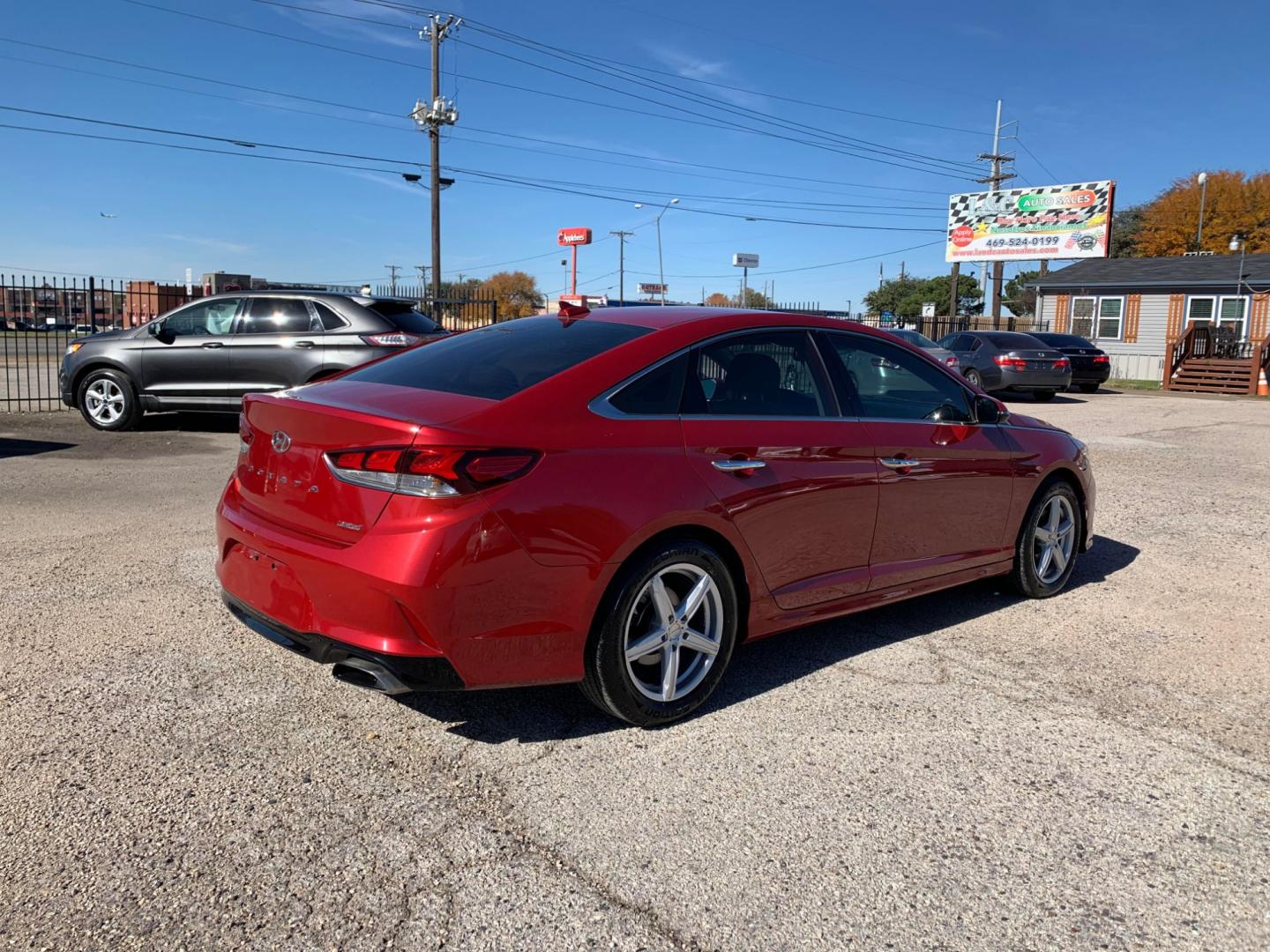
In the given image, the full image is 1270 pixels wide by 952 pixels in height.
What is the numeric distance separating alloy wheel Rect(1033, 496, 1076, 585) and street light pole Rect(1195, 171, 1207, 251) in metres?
56.8

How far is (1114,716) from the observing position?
3.78 m

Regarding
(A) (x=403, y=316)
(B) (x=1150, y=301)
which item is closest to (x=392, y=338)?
(A) (x=403, y=316)

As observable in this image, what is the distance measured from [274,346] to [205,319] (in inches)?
42.3

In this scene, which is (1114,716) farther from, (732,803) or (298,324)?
(298,324)

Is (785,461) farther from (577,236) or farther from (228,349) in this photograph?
(577,236)

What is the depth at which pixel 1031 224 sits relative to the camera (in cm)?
4106

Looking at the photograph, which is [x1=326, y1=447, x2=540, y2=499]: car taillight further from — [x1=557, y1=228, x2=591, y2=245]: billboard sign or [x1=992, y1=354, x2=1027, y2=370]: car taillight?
[x1=557, y1=228, x2=591, y2=245]: billboard sign

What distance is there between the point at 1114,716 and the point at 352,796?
2872 mm

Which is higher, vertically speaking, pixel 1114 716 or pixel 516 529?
pixel 516 529

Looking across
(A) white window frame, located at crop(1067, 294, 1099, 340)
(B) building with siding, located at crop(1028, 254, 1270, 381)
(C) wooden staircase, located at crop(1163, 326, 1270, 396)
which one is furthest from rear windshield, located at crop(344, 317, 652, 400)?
(A) white window frame, located at crop(1067, 294, 1099, 340)

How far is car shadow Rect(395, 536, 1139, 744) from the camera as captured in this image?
3555 millimetres

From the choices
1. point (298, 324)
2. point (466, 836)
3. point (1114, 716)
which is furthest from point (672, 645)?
point (298, 324)

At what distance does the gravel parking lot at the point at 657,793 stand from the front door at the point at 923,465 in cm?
43

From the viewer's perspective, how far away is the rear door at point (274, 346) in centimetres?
1046
